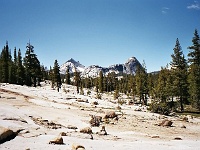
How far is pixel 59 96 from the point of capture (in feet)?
165

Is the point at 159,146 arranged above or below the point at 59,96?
below

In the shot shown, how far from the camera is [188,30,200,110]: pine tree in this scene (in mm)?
55062

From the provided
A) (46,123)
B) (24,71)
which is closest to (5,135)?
(46,123)

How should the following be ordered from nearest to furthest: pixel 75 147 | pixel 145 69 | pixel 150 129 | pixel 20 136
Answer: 1. pixel 75 147
2. pixel 20 136
3. pixel 150 129
4. pixel 145 69

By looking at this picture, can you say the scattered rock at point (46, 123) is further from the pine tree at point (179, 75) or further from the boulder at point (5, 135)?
the pine tree at point (179, 75)

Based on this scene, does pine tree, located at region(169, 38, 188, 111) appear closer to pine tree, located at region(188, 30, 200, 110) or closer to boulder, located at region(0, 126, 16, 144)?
pine tree, located at region(188, 30, 200, 110)

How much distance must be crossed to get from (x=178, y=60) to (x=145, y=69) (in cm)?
1932

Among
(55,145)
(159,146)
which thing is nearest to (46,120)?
(55,145)

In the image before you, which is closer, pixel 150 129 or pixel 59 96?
pixel 150 129

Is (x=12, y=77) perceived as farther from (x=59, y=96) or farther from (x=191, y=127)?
(x=191, y=127)

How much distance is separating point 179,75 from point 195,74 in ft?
13.7

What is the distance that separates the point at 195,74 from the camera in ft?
188

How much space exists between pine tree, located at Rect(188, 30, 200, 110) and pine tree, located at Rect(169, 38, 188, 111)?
6.50 feet

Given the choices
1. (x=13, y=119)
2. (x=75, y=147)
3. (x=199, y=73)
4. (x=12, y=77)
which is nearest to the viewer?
(x=75, y=147)
